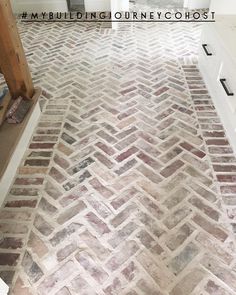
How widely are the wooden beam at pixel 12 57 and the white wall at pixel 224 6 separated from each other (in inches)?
71.6

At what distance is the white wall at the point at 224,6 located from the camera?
2.45 metres

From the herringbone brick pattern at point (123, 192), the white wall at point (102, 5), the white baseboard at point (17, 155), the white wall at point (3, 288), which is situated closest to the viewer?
the white wall at point (3, 288)

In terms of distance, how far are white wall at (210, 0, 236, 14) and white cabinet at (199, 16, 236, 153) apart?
0.71 feet

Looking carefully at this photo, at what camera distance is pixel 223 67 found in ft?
6.69

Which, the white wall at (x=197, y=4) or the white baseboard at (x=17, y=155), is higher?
the white wall at (x=197, y=4)

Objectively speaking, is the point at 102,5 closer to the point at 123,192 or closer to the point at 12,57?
the point at 12,57

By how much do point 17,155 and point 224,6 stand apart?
2.28m

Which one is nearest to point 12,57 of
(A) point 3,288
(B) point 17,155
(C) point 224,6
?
(B) point 17,155

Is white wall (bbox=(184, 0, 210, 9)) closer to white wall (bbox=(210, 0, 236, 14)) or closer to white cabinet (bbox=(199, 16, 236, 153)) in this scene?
white wall (bbox=(210, 0, 236, 14))

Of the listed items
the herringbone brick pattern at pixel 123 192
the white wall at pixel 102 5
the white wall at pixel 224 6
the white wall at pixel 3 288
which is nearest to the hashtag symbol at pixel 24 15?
the white wall at pixel 102 5

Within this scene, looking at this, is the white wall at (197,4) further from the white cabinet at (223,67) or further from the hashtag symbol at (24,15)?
the hashtag symbol at (24,15)

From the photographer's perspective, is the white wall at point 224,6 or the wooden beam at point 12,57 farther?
the white wall at point 224,6

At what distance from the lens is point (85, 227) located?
1.53m

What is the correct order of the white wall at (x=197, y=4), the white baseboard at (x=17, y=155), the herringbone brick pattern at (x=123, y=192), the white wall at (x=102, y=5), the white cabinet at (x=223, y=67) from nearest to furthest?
1. the herringbone brick pattern at (x=123, y=192)
2. the white baseboard at (x=17, y=155)
3. the white cabinet at (x=223, y=67)
4. the white wall at (x=102, y=5)
5. the white wall at (x=197, y=4)
